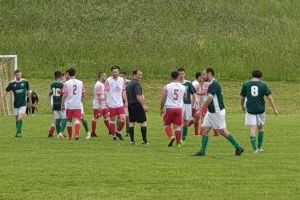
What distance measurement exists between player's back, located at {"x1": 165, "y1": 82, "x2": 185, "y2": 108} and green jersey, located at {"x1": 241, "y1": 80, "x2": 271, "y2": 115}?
2729mm

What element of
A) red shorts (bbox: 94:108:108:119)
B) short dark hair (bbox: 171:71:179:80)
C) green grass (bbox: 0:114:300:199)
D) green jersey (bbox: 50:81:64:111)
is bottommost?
green grass (bbox: 0:114:300:199)

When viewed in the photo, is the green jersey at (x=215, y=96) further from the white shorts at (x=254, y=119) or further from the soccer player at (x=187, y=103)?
the soccer player at (x=187, y=103)

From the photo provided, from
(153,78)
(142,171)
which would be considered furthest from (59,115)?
(153,78)

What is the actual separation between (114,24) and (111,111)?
5075 centimetres

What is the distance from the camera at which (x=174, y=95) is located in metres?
25.5

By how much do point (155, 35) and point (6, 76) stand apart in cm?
2817

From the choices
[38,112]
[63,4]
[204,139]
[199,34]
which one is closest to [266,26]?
[199,34]

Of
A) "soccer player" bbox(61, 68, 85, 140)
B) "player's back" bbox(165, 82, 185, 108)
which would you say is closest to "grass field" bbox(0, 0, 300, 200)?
"soccer player" bbox(61, 68, 85, 140)

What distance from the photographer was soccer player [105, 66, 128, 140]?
28609mm

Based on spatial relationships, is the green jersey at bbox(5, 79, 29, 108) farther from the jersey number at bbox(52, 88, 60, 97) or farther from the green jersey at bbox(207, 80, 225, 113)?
the green jersey at bbox(207, 80, 225, 113)

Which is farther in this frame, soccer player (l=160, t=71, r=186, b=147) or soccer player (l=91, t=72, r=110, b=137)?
soccer player (l=91, t=72, r=110, b=137)

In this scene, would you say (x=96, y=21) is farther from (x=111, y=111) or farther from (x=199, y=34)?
(x=111, y=111)

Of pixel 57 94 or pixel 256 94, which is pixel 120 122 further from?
pixel 256 94

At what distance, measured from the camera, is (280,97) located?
58.2 m
